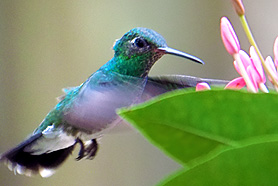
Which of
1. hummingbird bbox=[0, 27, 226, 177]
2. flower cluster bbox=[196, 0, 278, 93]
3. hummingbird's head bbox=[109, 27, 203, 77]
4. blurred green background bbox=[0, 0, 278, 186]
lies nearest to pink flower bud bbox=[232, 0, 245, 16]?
flower cluster bbox=[196, 0, 278, 93]

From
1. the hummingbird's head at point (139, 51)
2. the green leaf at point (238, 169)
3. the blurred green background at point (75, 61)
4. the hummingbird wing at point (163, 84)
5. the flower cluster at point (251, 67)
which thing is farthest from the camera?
the blurred green background at point (75, 61)

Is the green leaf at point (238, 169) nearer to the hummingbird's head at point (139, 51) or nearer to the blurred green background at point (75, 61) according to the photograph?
the hummingbird's head at point (139, 51)

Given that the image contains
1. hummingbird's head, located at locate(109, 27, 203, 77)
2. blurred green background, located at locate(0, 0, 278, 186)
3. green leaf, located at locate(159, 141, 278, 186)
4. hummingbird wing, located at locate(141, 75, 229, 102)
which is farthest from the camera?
blurred green background, located at locate(0, 0, 278, 186)

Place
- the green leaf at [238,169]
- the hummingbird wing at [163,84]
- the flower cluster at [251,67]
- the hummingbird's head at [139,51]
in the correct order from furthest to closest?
the hummingbird's head at [139,51], the hummingbird wing at [163,84], the flower cluster at [251,67], the green leaf at [238,169]

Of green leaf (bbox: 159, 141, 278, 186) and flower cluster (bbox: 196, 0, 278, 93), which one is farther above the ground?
green leaf (bbox: 159, 141, 278, 186)

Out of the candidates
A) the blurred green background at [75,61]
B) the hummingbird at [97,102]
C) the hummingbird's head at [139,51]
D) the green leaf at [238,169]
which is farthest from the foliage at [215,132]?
the blurred green background at [75,61]

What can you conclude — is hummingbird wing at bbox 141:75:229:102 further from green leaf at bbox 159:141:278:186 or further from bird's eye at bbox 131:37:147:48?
green leaf at bbox 159:141:278:186

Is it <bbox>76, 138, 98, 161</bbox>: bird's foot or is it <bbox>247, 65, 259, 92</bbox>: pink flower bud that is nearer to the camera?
<bbox>247, 65, 259, 92</bbox>: pink flower bud

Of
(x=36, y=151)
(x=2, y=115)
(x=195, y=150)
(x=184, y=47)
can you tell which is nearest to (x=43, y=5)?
(x=2, y=115)
